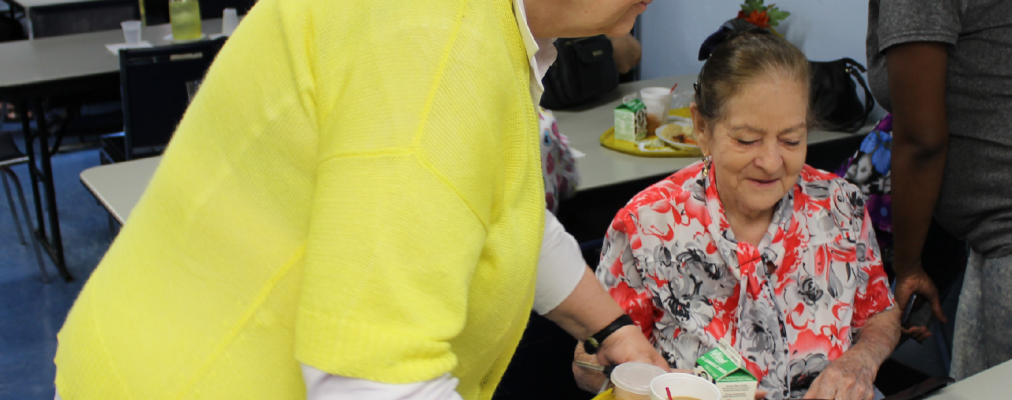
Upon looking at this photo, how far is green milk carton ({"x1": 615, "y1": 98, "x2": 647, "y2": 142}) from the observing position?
258cm

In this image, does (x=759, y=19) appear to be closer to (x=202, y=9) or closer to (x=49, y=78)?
(x=49, y=78)

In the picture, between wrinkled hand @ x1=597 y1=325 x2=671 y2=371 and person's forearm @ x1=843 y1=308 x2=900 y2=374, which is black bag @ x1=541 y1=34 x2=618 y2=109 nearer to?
person's forearm @ x1=843 y1=308 x2=900 y2=374

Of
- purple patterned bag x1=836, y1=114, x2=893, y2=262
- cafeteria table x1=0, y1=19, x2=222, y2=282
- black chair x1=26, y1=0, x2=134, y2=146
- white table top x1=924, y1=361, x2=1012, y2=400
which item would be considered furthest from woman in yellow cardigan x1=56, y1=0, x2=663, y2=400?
black chair x1=26, y1=0, x2=134, y2=146

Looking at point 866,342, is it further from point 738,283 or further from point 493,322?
point 493,322

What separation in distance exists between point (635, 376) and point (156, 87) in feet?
8.63

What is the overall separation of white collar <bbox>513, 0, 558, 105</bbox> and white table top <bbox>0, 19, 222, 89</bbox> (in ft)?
10.2

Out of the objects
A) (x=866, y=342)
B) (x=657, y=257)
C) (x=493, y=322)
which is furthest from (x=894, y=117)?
(x=493, y=322)

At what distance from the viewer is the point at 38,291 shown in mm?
3590

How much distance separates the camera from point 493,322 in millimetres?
767

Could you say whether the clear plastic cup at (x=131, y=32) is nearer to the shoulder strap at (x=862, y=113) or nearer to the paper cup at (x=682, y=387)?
Result: the shoulder strap at (x=862, y=113)

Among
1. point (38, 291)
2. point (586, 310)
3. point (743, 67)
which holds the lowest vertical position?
point (38, 291)

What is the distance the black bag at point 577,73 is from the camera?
2.97 metres

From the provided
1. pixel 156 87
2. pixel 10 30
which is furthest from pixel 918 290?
pixel 10 30

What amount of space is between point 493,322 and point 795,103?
1085mm
